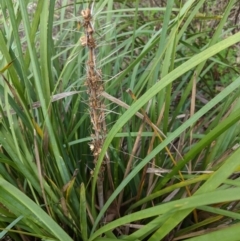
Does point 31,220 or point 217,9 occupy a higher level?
point 217,9

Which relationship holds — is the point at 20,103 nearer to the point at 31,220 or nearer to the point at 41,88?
the point at 41,88

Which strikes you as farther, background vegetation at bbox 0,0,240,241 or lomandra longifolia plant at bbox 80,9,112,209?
background vegetation at bbox 0,0,240,241

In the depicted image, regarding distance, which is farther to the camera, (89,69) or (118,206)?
(118,206)

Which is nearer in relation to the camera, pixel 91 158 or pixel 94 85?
pixel 94 85

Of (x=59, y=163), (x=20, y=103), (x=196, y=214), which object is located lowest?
(x=196, y=214)

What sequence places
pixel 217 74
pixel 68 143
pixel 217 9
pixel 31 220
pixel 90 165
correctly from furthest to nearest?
pixel 217 9 → pixel 217 74 → pixel 90 165 → pixel 68 143 → pixel 31 220

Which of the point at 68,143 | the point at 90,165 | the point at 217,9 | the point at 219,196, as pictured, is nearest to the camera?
the point at 219,196

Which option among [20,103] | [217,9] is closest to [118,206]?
[20,103]

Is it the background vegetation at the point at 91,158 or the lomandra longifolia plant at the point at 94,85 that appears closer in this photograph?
the lomandra longifolia plant at the point at 94,85

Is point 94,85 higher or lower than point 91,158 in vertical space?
higher
